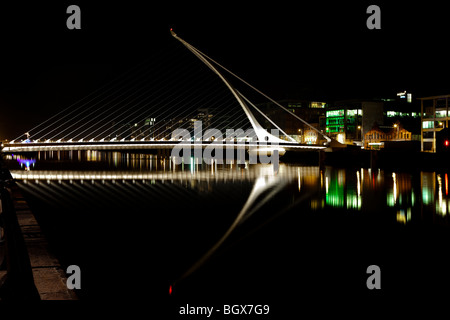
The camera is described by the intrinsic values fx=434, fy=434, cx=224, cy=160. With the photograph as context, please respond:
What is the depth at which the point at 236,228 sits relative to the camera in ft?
37.6

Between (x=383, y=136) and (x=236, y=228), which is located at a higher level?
→ (x=383, y=136)

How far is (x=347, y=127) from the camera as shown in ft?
202

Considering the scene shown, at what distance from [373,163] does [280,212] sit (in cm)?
2035

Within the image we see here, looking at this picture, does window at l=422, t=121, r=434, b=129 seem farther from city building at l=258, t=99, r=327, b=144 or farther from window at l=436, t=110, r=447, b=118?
city building at l=258, t=99, r=327, b=144

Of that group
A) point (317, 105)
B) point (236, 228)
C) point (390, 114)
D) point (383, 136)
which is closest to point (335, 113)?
point (390, 114)

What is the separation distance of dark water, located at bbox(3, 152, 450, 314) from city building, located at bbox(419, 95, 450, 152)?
21.4m

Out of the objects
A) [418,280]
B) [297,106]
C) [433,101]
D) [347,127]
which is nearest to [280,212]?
[418,280]

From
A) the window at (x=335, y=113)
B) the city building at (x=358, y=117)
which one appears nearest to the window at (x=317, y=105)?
the city building at (x=358, y=117)

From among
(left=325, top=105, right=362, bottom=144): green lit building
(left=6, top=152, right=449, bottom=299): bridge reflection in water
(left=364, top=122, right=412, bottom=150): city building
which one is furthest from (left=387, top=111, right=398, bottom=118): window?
(left=6, top=152, right=449, bottom=299): bridge reflection in water

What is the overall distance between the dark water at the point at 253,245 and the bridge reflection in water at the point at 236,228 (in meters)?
0.03

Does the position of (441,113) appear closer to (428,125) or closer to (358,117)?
(428,125)

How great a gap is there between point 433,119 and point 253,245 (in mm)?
34614

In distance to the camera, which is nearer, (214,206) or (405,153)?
(214,206)
